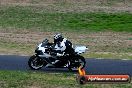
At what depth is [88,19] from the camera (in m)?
41.1

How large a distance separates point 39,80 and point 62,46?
305 cm

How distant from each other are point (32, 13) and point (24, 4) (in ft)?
14.9

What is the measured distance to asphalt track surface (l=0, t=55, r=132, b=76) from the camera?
21.5m

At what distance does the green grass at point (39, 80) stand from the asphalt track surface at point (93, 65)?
57.2 inches

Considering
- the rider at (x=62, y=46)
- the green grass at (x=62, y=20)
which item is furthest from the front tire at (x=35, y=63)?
the green grass at (x=62, y=20)

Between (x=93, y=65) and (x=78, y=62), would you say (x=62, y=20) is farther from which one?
(x=78, y=62)

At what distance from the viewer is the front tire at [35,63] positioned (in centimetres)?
2123

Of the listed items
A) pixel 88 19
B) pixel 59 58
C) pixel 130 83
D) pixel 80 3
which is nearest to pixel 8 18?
pixel 88 19

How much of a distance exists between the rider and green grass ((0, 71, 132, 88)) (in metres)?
1.15

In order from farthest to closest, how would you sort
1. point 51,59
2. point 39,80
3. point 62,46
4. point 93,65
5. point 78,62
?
point 93,65
point 78,62
point 51,59
point 62,46
point 39,80

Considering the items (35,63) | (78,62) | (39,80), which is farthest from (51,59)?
(39,80)

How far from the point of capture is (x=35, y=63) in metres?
21.3

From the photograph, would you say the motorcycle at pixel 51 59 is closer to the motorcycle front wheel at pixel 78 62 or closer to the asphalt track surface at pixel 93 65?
the motorcycle front wheel at pixel 78 62

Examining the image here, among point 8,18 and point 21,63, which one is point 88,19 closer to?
point 8,18
